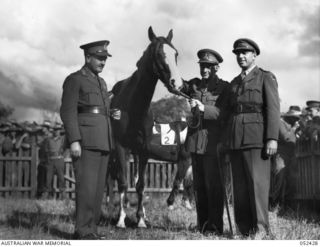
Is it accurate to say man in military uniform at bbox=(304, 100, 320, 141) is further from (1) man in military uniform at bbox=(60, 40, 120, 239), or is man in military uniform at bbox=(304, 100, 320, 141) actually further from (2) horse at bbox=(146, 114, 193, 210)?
(1) man in military uniform at bbox=(60, 40, 120, 239)

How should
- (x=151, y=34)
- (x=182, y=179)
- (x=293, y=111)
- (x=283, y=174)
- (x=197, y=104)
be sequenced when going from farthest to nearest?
(x=182, y=179) → (x=293, y=111) → (x=283, y=174) → (x=151, y=34) → (x=197, y=104)

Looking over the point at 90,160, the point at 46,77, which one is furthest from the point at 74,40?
the point at 90,160

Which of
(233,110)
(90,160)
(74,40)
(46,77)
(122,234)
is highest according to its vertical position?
(74,40)

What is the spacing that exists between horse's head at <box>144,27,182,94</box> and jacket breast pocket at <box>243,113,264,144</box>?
0.93m

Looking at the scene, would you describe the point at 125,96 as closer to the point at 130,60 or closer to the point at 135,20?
the point at 130,60

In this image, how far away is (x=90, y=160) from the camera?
17.7 feet

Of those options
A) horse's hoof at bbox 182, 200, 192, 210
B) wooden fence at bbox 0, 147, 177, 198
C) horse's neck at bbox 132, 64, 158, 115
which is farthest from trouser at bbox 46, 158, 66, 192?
horse's neck at bbox 132, 64, 158, 115

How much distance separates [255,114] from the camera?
209 inches

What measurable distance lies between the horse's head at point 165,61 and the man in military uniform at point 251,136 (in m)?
0.71

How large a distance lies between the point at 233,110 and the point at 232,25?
1.49 metres

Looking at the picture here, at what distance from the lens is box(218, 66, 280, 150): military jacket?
17.2 feet

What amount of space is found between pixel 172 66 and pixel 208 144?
1.06 metres

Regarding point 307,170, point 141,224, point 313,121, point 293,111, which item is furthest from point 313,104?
point 141,224

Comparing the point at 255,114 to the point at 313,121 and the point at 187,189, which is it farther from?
the point at 187,189
